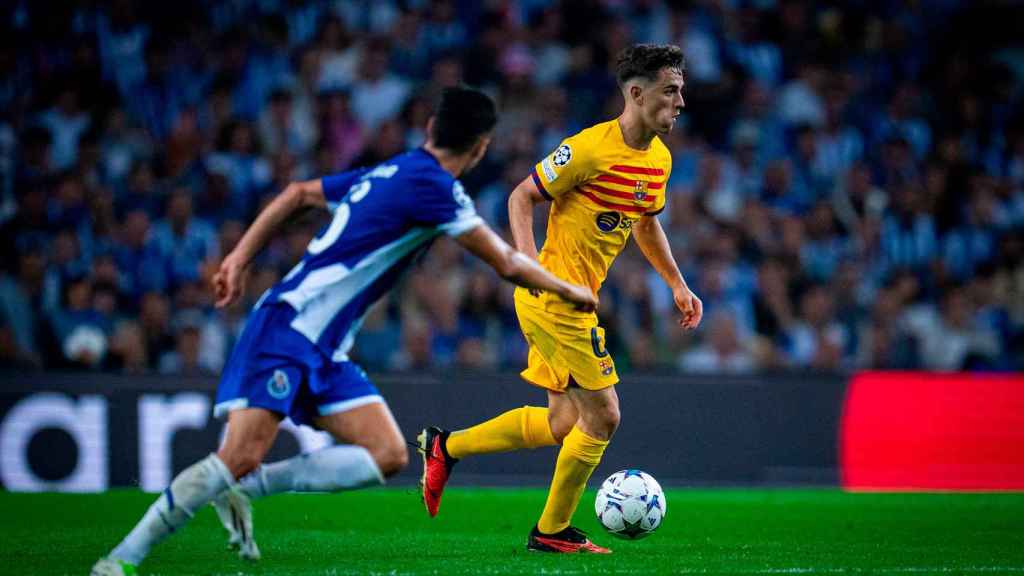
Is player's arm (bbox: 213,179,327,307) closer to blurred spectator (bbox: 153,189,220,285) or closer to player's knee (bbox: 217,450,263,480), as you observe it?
player's knee (bbox: 217,450,263,480)

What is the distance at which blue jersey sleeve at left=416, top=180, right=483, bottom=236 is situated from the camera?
5.64 m

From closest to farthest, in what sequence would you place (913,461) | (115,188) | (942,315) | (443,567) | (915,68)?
(443,567) < (913,461) < (115,188) < (942,315) < (915,68)

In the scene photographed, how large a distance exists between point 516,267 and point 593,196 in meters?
1.72

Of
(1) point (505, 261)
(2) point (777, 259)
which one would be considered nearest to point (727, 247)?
(2) point (777, 259)

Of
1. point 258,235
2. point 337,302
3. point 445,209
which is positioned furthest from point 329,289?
point 445,209

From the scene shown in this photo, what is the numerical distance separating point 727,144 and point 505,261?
1007 cm

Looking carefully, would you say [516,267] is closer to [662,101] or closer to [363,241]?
[363,241]

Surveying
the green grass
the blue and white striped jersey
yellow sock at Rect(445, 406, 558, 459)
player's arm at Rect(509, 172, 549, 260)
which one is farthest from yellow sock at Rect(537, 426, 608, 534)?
the blue and white striped jersey

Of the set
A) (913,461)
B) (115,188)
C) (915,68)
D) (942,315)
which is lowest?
(913,461)

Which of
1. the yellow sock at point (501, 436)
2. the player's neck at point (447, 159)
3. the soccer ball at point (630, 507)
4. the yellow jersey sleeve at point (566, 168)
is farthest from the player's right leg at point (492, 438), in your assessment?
the player's neck at point (447, 159)

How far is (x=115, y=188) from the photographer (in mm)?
13273

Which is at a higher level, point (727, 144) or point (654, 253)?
point (727, 144)

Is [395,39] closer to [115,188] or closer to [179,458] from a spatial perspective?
[115,188]

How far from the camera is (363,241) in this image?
5652mm
